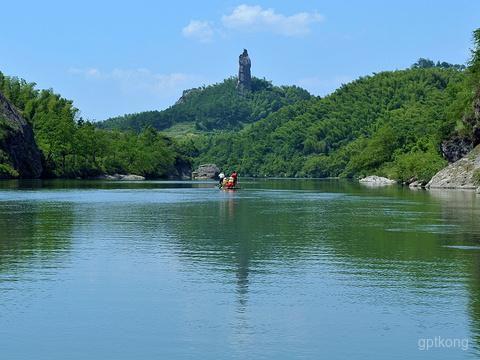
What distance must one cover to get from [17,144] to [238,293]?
381ft

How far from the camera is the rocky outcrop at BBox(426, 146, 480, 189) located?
8347 cm

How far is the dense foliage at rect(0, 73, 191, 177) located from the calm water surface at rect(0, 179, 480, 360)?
119 meters

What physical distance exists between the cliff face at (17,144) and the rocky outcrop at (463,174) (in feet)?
234

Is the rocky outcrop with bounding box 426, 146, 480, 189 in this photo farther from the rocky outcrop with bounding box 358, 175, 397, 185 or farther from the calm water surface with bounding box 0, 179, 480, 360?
the calm water surface with bounding box 0, 179, 480, 360

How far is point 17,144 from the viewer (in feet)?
407

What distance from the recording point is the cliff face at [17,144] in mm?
120625

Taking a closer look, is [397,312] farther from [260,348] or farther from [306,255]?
[306,255]

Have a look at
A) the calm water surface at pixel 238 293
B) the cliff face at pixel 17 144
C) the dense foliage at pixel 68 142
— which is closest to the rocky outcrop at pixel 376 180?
the dense foliage at pixel 68 142

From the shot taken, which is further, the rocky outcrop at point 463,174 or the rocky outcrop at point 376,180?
the rocky outcrop at point 376,180

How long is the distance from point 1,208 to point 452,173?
6417cm

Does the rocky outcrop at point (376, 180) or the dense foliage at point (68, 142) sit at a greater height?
the dense foliage at point (68, 142)

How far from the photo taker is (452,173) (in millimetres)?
90375

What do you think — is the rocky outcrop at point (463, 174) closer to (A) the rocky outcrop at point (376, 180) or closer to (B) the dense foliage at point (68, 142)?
(A) the rocky outcrop at point (376, 180)

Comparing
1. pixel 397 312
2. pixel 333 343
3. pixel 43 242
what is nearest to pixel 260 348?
pixel 333 343
